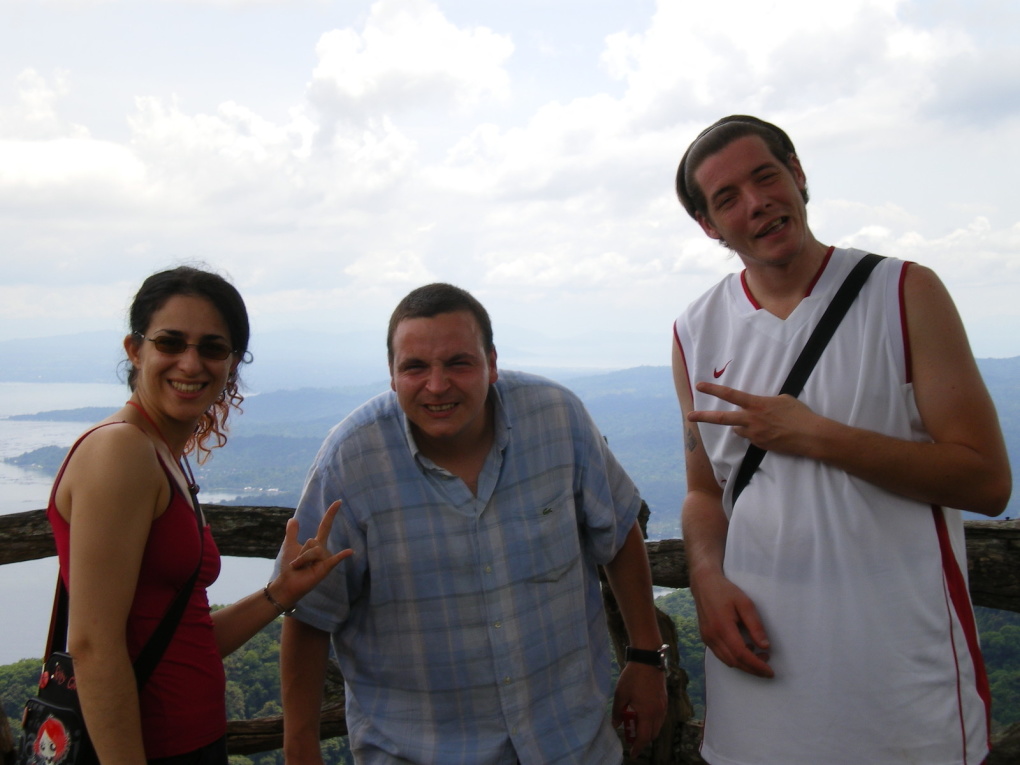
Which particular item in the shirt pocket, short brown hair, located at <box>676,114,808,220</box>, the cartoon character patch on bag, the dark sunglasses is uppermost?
short brown hair, located at <box>676,114,808,220</box>

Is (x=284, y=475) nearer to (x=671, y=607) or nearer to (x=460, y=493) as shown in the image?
(x=671, y=607)

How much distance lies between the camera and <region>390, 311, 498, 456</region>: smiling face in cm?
243

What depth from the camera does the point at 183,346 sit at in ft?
7.78

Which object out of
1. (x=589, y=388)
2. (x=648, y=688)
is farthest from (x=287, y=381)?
(x=648, y=688)

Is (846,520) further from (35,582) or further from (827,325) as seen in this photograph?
(35,582)

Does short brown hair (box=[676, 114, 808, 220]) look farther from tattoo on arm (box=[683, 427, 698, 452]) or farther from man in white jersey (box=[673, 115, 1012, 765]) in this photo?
tattoo on arm (box=[683, 427, 698, 452])

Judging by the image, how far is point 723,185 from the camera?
2.40 m

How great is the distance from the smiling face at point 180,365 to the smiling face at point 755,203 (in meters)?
1.59

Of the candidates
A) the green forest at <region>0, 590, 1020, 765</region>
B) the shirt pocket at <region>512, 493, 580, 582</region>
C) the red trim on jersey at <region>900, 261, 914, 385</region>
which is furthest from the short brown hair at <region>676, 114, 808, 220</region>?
the green forest at <region>0, 590, 1020, 765</region>

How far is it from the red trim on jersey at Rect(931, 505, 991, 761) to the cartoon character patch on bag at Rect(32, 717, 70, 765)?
228 centimetres

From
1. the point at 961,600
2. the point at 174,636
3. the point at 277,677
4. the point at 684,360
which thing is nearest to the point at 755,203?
the point at 684,360

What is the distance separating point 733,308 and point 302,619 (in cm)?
166

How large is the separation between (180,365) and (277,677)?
2.73 metres

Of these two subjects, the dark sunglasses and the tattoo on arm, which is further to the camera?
the tattoo on arm
